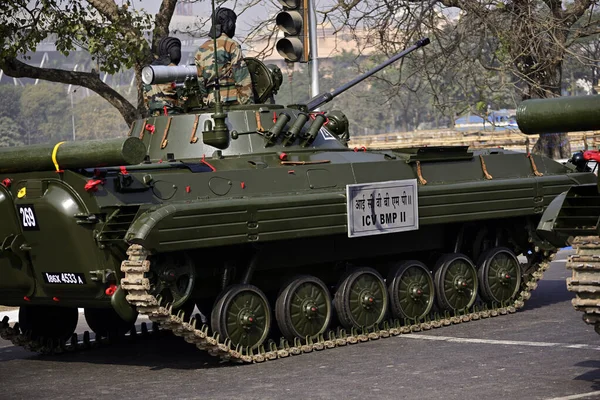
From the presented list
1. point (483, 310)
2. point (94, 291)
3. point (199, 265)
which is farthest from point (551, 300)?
point (94, 291)

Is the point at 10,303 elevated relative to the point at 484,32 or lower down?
lower down

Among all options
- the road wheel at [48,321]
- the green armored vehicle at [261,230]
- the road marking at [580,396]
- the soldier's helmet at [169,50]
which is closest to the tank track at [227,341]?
the green armored vehicle at [261,230]

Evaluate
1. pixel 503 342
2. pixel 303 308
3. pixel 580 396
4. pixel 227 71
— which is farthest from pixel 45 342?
pixel 580 396

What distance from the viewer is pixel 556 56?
20.6 m

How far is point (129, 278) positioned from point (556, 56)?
11.0 m

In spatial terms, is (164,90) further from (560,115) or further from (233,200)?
(560,115)

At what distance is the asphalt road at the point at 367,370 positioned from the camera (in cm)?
1064

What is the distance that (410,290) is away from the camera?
14555 mm

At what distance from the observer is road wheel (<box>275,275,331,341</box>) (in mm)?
13180

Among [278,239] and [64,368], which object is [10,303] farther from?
[278,239]

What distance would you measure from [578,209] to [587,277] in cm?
58

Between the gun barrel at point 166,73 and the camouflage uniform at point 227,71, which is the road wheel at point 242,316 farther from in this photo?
the camouflage uniform at point 227,71

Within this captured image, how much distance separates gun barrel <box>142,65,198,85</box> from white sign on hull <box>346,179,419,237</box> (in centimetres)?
243

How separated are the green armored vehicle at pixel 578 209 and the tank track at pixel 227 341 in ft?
11.7
